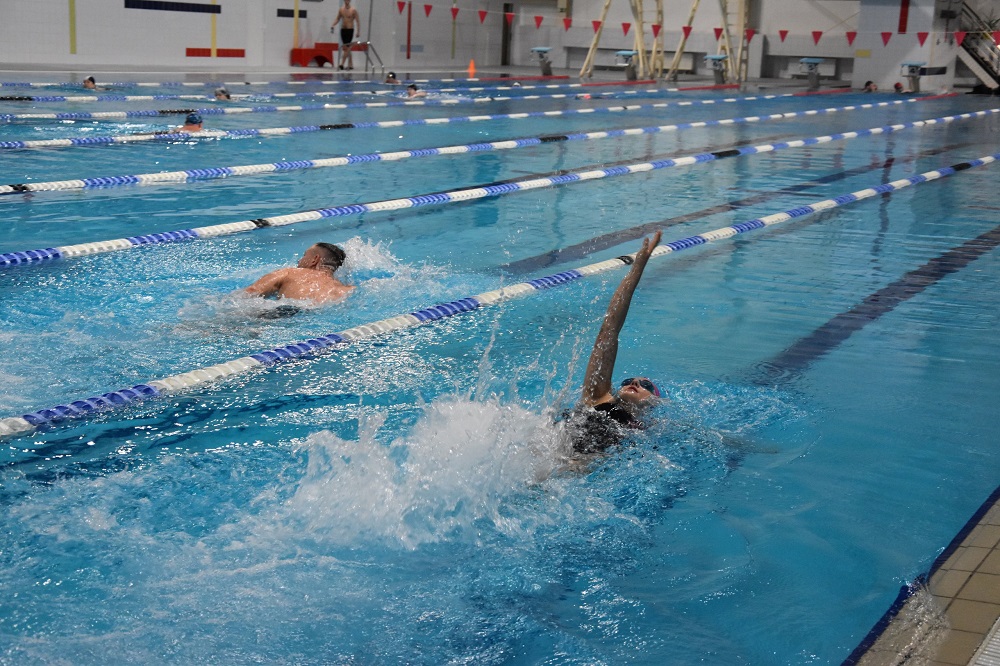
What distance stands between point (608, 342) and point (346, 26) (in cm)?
2046

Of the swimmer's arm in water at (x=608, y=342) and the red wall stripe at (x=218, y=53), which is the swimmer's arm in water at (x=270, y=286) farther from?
the red wall stripe at (x=218, y=53)

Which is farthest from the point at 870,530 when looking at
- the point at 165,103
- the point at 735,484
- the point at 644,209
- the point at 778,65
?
the point at 778,65

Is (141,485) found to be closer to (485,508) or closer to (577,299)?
(485,508)

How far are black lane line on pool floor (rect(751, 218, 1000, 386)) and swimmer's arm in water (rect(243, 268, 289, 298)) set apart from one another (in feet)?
7.69

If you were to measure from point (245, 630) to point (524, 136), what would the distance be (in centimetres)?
1071

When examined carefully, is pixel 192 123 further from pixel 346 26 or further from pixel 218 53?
pixel 346 26

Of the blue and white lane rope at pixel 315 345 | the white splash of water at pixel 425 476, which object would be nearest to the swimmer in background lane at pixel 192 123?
the blue and white lane rope at pixel 315 345

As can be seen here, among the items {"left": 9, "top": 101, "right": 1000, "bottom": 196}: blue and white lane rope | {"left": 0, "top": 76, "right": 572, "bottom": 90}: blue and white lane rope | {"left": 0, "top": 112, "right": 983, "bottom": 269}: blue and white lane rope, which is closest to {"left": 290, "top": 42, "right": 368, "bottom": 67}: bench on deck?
{"left": 0, "top": 76, "right": 572, "bottom": 90}: blue and white lane rope

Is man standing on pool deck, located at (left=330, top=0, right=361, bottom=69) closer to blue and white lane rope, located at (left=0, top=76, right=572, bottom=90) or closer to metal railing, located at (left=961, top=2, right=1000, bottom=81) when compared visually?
blue and white lane rope, located at (left=0, top=76, right=572, bottom=90)

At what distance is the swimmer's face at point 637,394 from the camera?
12.3 feet

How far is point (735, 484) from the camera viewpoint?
356 cm

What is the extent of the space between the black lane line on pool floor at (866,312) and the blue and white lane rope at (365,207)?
346cm

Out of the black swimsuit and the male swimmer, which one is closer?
the black swimsuit

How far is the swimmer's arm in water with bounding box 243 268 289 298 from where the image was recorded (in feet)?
17.0
